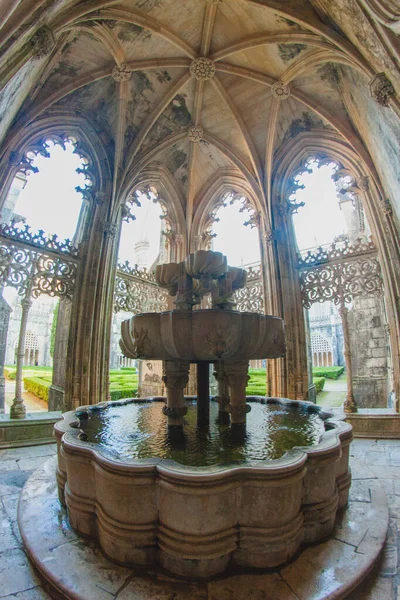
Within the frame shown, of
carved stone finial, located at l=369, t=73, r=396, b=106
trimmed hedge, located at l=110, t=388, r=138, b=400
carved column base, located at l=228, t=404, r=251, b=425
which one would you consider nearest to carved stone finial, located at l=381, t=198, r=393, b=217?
carved stone finial, located at l=369, t=73, r=396, b=106

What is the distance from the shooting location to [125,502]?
1.88 metres

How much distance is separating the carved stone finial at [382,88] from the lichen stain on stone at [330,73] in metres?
3.15

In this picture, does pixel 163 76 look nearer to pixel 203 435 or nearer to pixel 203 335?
pixel 203 335

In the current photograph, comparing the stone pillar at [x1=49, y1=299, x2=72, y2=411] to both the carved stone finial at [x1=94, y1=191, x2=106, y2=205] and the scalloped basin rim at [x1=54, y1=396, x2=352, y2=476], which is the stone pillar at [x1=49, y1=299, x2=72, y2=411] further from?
the scalloped basin rim at [x1=54, y1=396, x2=352, y2=476]

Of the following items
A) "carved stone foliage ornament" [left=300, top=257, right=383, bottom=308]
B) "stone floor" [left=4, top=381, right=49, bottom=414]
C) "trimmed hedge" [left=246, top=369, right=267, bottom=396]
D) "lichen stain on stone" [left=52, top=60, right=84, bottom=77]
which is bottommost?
"stone floor" [left=4, top=381, right=49, bottom=414]

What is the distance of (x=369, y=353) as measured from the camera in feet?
31.6

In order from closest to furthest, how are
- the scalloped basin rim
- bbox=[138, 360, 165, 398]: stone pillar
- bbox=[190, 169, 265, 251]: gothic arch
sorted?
the scalloped basin rim < bbox=[138, 360, 165, 398]: stone pillar < bbox=[190, 169, 265, 251]: gothic arch

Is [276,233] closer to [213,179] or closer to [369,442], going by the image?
[213,179]

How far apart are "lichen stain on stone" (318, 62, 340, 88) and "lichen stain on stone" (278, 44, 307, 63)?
699 mm

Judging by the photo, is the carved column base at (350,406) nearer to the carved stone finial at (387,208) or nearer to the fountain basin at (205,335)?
the carved stone finial at (387,208)

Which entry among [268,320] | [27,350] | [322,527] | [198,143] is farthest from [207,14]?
[27,350]

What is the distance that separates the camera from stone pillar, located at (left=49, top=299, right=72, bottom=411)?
714cm

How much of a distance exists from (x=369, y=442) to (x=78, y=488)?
5.16m

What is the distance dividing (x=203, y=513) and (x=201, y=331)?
4.35 ft
